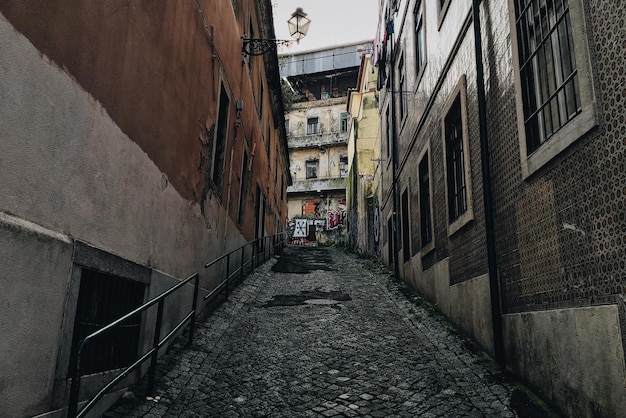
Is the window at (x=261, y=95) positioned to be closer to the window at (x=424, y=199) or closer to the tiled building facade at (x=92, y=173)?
the window at (x=424, y=199)

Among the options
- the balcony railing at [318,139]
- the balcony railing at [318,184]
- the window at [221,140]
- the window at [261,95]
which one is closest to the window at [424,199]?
the window at [221,140]

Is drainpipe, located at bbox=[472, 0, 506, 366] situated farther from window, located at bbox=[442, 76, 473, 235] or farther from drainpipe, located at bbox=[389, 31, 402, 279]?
drainpipe, located at bbox=[389, 31, 402, 279]

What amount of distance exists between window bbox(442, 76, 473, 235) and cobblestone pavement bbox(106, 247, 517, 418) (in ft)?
5.86

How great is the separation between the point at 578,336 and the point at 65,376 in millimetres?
3875

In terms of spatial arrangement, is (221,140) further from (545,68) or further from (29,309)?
(29,309)

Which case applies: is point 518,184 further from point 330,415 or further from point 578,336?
point 330,415

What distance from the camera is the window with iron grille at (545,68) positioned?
4.11 metres

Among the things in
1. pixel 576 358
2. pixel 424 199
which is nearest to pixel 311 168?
pixel 424 199

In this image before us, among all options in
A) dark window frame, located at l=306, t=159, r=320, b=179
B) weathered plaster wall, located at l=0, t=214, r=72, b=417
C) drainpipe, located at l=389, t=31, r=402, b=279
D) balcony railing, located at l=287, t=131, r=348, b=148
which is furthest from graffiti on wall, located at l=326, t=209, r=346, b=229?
weathered plaster wall, located at l=0, t=214, r=72, b=417

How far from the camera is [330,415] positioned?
14.4 feet

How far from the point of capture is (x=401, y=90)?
42.4ft

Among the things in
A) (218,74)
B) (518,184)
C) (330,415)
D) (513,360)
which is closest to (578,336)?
(513,360)

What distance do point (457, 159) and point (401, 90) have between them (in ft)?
18.9

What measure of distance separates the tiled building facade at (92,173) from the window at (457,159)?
3.96 metres
